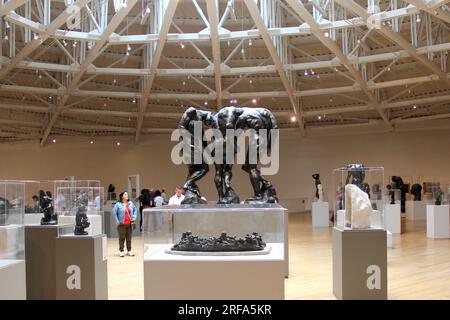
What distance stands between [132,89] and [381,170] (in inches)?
780

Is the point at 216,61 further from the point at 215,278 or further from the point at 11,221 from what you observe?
the point at 215,278

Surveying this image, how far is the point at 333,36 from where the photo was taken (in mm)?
20469

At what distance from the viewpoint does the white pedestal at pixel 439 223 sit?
1714cm

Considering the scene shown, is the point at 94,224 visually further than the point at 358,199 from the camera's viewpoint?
Yes

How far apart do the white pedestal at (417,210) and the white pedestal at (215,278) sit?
20.6 m

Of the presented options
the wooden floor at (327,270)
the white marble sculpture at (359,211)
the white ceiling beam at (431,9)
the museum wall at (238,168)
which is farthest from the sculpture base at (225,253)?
the museum wall at (238,168)

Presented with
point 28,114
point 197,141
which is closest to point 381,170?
point 197,141

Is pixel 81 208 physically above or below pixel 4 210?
below

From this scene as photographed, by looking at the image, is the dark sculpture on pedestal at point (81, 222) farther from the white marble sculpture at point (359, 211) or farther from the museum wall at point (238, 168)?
the museum wall at point (238, 168)

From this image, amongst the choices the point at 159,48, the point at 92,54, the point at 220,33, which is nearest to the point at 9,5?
the point at 92,54

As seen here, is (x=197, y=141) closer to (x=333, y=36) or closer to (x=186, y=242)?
(x=186, y=242)

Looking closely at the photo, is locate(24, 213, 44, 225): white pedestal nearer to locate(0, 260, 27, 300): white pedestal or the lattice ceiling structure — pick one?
locate(0, 260, 27, 300): white pedestal

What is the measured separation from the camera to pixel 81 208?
8.50 metres

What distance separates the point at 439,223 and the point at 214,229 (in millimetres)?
12658
